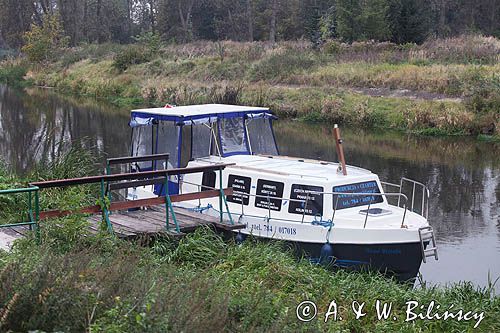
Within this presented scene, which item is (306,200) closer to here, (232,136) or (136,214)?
(136,214)

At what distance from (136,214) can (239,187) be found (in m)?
2.03

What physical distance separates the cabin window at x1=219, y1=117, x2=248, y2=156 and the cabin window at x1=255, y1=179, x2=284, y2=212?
1960mm

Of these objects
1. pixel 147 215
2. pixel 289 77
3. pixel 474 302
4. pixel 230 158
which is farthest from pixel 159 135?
pixel 289 77

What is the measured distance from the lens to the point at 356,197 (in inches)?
516

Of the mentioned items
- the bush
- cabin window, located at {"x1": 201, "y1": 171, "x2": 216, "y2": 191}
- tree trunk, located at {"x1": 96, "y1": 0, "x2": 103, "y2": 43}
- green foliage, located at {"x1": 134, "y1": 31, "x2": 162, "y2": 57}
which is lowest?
cabin window, located at {"x1": 201, "y1": 171, "x2": 216, "y2": 191}

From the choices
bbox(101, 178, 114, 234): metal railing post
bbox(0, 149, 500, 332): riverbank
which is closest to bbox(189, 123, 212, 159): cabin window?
bbox(0, 149, 500, 332): riverbank

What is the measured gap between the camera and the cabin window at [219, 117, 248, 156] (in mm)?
15258

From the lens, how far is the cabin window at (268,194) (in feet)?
43.4

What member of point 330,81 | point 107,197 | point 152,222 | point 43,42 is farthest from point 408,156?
point 43,42

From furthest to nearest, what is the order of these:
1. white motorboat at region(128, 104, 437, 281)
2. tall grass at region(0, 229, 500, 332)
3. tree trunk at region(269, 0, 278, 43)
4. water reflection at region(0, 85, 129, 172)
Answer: tree trunk at region(269, 0, 278, 43) → water reflection at region(0, 85, 129, 172) → white motorboat at region(128, 104, 437, 281) → tall grass at region(0, 229, 500, 332)

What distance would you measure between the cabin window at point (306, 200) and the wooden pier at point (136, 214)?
1.05 metres

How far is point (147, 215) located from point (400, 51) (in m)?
33.0

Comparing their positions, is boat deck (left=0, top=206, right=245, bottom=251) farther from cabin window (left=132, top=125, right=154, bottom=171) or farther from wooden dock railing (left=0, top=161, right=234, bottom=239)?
cabin window (left=132, top=125, right=154, bottom=171)

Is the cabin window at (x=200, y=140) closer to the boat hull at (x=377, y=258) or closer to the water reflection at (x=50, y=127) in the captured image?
the boat hull at (x=377, y=258)
